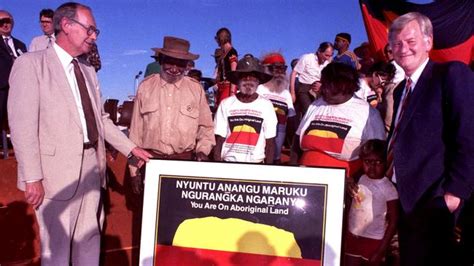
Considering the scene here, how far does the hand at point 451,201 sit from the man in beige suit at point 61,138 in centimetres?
188

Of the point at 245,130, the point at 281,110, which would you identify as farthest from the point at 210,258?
the point at 281,110

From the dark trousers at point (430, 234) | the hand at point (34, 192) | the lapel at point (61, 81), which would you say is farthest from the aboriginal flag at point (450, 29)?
the hand at point (34, 192)

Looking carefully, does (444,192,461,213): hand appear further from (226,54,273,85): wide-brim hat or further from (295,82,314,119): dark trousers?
(295,82,314,119): dark trousers

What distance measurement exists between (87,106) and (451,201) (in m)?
2.26

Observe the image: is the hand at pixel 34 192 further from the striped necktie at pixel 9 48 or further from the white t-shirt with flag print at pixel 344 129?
the striped necktie at pixel 9 48

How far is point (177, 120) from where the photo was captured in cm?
453

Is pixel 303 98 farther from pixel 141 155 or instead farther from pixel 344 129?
pixel 141 155

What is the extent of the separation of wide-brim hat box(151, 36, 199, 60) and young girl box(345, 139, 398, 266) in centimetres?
165

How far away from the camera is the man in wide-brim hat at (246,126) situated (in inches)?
199

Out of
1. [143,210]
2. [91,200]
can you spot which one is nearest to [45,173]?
[91,200]

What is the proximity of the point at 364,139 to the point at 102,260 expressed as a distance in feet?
8.58

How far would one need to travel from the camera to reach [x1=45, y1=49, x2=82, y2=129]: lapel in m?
3.52

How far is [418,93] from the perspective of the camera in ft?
9.95

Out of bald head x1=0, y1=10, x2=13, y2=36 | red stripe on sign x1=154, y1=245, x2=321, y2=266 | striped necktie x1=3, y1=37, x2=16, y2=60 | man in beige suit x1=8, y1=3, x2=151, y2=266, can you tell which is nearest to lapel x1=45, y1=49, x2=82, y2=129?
man in beige suit x1=8, y1=3, x2=151, y2=266
